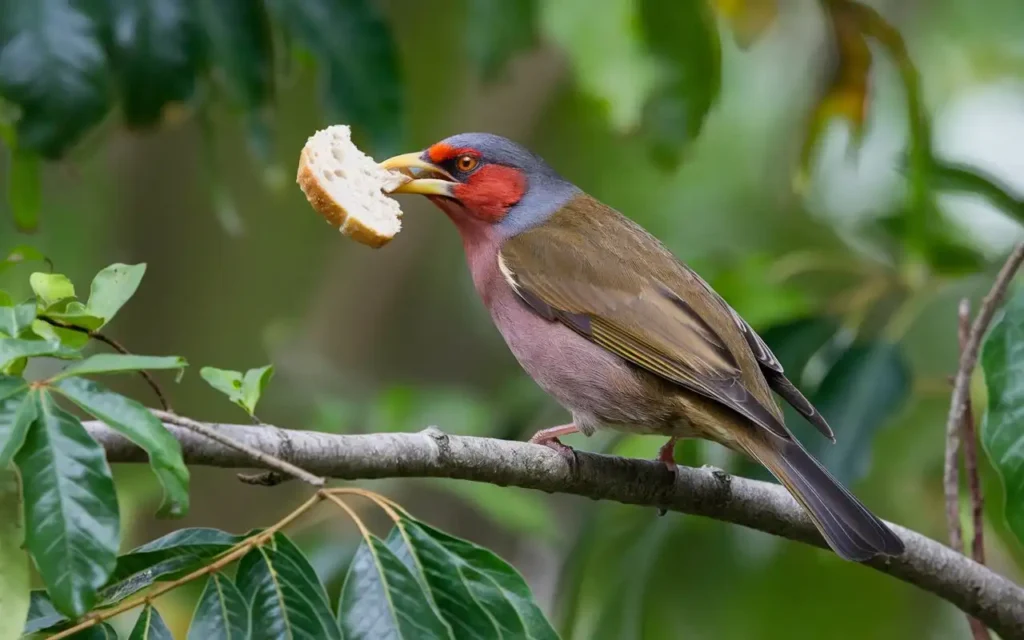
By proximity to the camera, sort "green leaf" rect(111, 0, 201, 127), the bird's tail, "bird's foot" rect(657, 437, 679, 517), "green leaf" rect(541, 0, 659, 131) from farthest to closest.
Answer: "green leaf" rect(541, 0, 659, 131) < "green leaf" rect(111, 0, 201, 127) < "bird's foot" rect(657, 437, 679, 517) < the bird's tail

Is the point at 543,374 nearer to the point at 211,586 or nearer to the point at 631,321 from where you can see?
the point at 631,321

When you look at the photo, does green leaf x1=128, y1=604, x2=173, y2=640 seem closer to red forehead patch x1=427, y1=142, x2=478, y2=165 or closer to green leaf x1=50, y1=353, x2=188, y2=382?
green leaf x1=50, y1=353, x2=188, y2=382

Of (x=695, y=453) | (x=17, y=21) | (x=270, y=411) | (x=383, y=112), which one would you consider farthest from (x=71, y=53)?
(x=270, y=411)

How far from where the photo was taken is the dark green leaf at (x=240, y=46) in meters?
3.97

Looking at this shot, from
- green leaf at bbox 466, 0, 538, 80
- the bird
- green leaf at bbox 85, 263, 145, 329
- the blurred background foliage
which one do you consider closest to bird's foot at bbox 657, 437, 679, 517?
the bird

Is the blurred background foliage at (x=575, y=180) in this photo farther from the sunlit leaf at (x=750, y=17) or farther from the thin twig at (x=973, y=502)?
the thin twig at (x=973, y=502)

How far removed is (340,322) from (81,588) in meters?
5.90

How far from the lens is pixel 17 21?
360 cm

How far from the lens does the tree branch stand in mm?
2477

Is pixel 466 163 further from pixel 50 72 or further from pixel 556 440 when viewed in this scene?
pixel 50 72

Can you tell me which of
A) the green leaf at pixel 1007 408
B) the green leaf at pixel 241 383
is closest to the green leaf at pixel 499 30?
the green leaf at pixel 1007 408

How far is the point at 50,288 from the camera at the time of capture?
7.70ft

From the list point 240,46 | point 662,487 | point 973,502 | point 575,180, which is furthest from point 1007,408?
point 575,180

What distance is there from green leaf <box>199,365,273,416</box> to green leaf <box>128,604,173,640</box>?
427 mm
